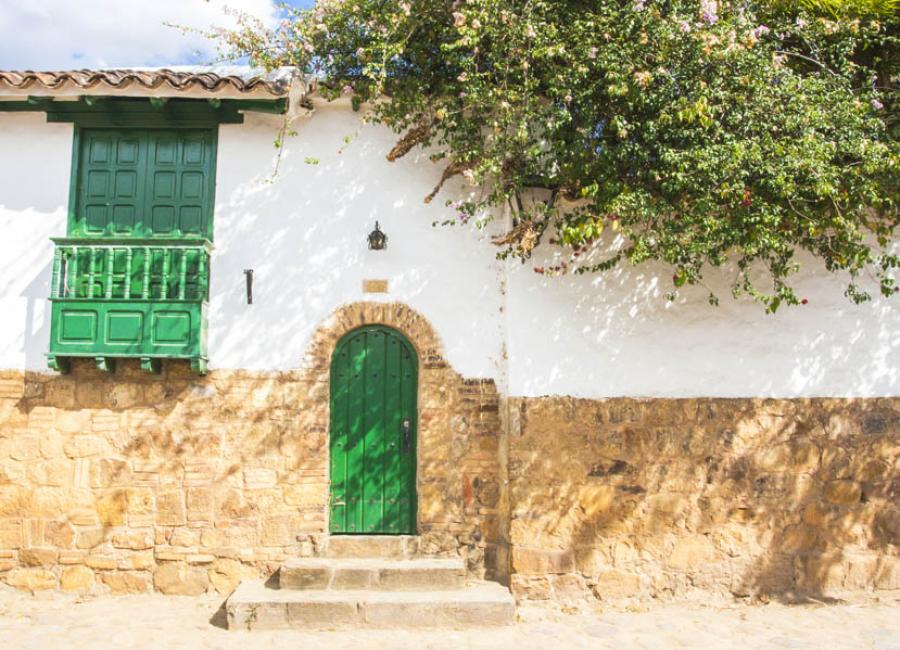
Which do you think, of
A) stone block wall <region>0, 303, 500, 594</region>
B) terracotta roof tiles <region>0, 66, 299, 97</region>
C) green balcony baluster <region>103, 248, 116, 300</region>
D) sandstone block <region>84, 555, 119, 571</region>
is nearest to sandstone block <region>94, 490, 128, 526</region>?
stone block wall <region>0, 303, 500, 594</region>

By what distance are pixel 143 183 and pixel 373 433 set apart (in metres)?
3.05

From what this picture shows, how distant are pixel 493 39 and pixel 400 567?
169 inches

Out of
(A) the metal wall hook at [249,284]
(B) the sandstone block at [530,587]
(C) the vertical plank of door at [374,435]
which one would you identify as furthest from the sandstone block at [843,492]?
(A) the metal wall hook at [249,284]

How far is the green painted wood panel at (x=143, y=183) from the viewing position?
6660 mm

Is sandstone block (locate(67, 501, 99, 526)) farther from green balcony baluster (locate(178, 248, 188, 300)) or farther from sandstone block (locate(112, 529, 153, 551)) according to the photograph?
green balcony baluster (locate(178, 248, 188, 300))

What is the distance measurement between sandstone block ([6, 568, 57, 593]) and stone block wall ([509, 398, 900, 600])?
12.9 feet

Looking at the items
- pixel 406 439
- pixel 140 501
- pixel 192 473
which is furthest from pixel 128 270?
pixel 406 439

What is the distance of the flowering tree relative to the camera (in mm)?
5641

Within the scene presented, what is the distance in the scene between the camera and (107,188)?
6715 millimetres

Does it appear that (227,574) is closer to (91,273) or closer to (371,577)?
(371,577)

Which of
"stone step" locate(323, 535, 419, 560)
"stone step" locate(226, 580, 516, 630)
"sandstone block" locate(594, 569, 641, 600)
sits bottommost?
"stone step" locate(226, 580, 516, 630)

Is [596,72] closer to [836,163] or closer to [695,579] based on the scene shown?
[836,163]

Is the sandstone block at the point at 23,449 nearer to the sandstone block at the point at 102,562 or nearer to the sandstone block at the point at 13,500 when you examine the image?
the sandstone block at the point at 13,500

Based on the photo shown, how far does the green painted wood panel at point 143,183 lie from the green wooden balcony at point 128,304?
268mm
